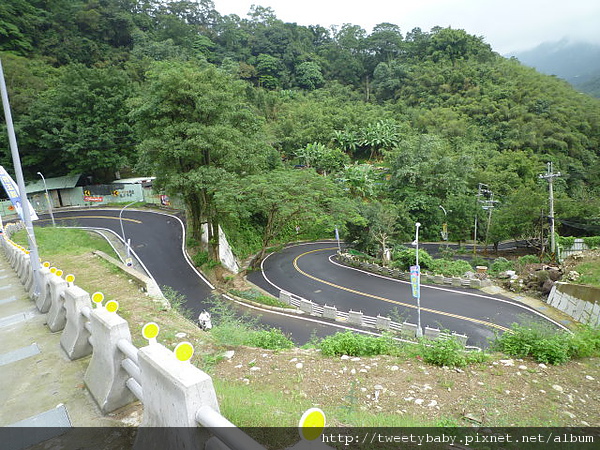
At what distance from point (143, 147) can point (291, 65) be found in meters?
73.8

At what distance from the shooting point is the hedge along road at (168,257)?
15969mm

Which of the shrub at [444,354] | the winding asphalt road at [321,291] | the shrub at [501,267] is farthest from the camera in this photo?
the shrub at [501,267]

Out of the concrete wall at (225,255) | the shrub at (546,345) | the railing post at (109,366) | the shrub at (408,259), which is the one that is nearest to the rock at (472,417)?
the shrub at (546,345)

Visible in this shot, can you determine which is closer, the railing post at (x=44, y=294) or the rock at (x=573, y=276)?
the railing post at (x=44, y=294)

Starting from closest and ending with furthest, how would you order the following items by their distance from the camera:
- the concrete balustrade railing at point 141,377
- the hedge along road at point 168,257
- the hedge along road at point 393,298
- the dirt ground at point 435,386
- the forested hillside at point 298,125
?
the concrete balustrade railing at point 141,377, the dirt ground at point 435,386, the hedge along road at point 168,257, the hedge along road at point 393,298, the forested hillside at point 298,125

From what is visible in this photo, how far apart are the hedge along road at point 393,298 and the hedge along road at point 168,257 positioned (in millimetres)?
3967

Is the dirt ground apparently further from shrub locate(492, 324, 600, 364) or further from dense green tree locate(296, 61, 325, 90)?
dense green tree locate(296, 61, 325, 90)

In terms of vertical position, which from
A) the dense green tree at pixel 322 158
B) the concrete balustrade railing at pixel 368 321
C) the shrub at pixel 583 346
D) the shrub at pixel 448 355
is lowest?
the concrete balustrade railing at pixel 368 321

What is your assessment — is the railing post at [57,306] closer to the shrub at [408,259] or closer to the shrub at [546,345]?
the shrub at [546,345]

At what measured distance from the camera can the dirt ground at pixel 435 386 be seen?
208 inches

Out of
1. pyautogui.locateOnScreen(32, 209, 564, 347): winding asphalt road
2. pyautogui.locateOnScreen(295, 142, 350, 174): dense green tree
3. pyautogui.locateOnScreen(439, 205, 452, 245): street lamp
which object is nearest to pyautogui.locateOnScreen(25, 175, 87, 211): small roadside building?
pyautogui.locateOnScreen(32, 209, 564, 347): winding asphalt road

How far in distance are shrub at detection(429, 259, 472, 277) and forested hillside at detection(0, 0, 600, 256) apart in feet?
15.3

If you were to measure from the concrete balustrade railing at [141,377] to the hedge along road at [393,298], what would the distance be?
1208 centimetres

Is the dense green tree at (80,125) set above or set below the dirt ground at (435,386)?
above
